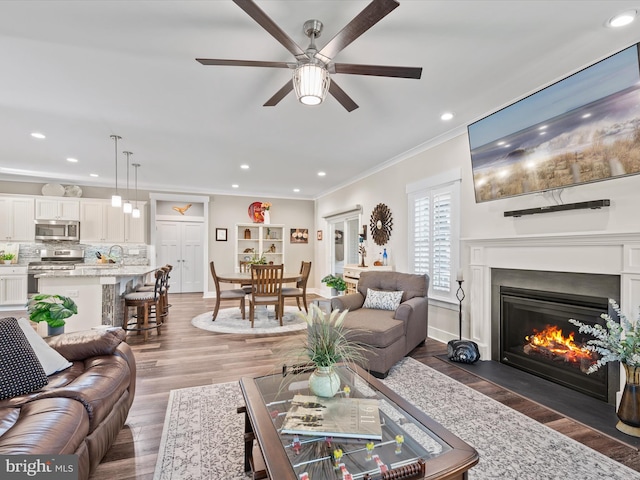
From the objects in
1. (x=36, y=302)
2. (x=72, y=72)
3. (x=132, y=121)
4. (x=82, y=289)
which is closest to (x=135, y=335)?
(x=82, y=289)

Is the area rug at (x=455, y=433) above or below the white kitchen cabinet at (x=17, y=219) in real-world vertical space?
below

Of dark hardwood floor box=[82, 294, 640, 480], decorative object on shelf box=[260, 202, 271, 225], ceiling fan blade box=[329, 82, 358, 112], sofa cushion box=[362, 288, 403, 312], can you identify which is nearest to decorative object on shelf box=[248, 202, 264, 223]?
decorative object on shelf box=[260, 202, 271, 225]

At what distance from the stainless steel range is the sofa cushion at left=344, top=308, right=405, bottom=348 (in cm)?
606

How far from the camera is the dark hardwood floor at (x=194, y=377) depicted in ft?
6.24

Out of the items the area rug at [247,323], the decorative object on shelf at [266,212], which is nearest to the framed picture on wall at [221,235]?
the decorative object on shelf at [266,212]

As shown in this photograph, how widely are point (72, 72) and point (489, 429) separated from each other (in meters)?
4.24

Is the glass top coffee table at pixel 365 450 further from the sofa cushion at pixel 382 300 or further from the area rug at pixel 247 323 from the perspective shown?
the area rug at pixel 247 323

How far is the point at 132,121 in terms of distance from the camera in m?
3.70

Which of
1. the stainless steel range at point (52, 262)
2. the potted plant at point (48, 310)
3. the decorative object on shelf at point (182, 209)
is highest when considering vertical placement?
the decorative object on shelf at point (182, 209)

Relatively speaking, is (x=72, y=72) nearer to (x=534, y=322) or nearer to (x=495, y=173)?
(x=495, y=173)

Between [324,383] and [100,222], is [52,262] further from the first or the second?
[324,383]

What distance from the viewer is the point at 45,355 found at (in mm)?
1976

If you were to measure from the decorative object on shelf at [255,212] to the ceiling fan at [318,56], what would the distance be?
6218 mm

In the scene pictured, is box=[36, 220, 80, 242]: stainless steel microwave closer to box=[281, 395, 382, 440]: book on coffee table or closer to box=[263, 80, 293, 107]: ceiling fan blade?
box=[263, 80, 293, 107]: ceiling fan blade
